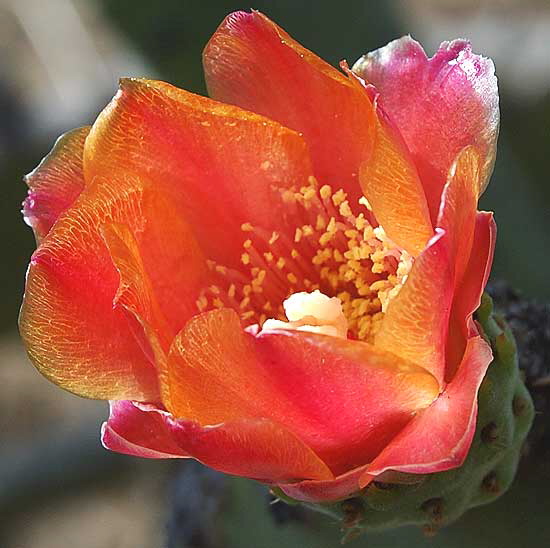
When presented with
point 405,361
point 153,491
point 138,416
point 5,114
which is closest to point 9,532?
point 153,491

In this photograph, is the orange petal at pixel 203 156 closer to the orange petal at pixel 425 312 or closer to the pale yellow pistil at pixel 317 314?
the pale yellow pistil at pixel 317 314

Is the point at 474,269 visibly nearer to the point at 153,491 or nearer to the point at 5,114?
the point at 153,491

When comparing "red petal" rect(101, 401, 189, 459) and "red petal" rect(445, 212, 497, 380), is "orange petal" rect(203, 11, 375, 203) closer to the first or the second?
"red petal" rect(445, 212, 497, 380)

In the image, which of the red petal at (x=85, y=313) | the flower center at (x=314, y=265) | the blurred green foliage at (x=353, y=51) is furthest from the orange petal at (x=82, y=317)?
the blurred green foliage at (x=353, y=51)

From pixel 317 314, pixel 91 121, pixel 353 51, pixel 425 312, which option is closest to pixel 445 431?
pixel 425 312

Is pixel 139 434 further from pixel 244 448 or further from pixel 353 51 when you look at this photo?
pixel 353 51

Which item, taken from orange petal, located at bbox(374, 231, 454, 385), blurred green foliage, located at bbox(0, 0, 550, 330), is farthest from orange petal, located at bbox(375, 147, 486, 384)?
blurred green foliage, located at bbox(0, 0, 550, 330)
